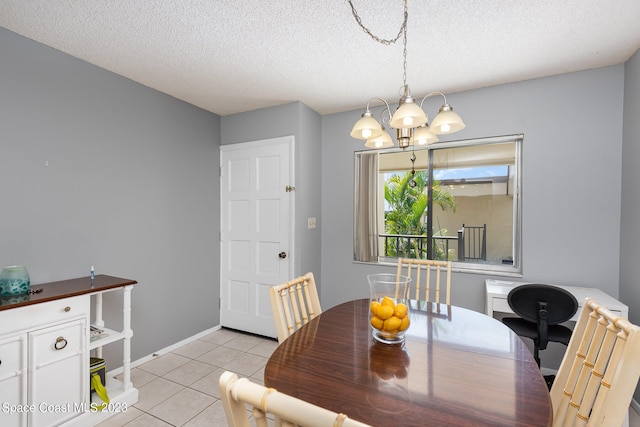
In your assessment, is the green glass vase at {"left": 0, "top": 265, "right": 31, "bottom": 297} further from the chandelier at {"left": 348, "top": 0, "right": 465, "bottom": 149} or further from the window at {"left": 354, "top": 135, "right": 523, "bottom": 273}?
the window at {"left": 354, "top": 135, "right": 523, "bottom": 273}

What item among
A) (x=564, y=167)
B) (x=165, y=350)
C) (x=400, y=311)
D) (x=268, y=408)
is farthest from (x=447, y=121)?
(x=165, y=350)

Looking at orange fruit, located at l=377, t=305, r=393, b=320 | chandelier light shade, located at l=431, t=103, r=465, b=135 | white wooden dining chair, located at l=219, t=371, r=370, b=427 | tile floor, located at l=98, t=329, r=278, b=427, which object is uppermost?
chandelier light shade, located at l=431, t=103, r=465, b=135

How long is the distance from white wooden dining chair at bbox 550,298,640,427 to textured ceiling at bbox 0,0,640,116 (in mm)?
1743

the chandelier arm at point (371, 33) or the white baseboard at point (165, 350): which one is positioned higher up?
the chandelier arm at point (371, 33)

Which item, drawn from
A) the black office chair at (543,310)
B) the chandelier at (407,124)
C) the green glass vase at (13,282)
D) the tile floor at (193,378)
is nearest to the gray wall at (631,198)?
the black office chair at (543,310)

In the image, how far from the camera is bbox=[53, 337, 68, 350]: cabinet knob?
5.75ft

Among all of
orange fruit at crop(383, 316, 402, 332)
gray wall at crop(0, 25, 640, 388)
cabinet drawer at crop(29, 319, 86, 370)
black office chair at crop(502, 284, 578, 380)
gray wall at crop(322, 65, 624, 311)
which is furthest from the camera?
gray wall at crop(322, 65, 624, 311)

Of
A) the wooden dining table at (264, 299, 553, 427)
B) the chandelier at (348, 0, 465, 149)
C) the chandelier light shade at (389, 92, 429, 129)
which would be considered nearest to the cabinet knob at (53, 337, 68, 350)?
the wooden dining table at (264, 299, 553, 427)

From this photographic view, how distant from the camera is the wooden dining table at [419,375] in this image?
0.87 meters

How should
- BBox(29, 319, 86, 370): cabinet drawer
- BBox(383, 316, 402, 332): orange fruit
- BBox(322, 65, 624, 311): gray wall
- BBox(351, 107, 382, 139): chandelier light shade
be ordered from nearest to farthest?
1. BBox(383, 316, 402, 332): orange fruit
2. BBox(351, 107, 382, 139): chandelier light shade
3. BBox(29, 319, 86, 370): cabinet drawer
4. BBox(322, 65, 624, 311): gray wall

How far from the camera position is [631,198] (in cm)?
220

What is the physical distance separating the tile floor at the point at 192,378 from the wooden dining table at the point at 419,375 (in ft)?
4.04

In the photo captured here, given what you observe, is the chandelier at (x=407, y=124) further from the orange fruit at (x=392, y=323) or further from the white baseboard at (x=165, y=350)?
the white baseboard at (x=165, y=350)

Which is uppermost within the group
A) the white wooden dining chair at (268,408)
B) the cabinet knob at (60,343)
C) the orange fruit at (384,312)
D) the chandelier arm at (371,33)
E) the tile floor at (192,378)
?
the chandelier arm at (371,33)
